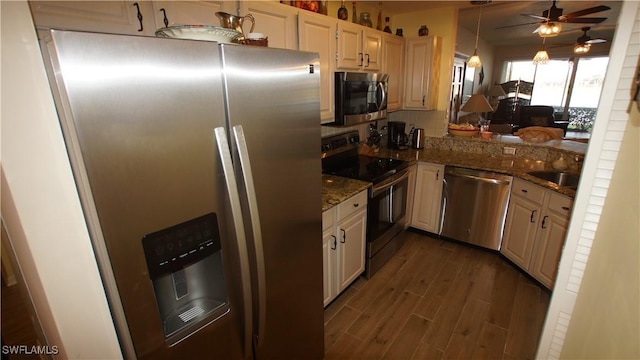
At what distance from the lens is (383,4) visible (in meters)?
3.08

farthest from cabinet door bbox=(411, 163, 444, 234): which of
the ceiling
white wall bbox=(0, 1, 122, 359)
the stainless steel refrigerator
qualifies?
white wall bbox=(0, 1, 122, 359)

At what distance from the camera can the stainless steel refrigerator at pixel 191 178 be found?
753mm

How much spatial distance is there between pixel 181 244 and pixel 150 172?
0.26 meters

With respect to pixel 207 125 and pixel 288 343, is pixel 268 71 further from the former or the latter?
pixel 288 343

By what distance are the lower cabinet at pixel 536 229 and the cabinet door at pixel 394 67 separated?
4.72 ft

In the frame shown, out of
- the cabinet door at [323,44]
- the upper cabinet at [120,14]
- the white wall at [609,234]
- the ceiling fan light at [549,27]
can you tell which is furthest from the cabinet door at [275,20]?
the ceiling fan light at [549,27]

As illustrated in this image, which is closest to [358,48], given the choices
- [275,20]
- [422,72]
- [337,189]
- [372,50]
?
[372,50]

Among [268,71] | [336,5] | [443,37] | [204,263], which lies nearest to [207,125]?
[268,71]

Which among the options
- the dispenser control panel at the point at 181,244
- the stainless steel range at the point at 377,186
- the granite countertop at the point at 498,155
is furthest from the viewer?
the granite countertop at the point at 498,155

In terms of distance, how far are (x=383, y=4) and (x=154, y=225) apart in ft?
10.4

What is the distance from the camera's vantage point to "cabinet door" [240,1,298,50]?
5.37 ft

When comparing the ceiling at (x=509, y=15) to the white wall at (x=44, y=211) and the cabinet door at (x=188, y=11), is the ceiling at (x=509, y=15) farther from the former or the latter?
the white wall at (x=44, y=211)

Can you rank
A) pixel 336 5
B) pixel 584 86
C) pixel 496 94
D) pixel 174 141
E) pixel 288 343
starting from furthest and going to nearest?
pixel 496 94 → pixel 584 86 → pixel 336 5 → pixel 288 343 → pixel 174 141

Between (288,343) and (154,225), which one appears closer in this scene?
(154,225)
